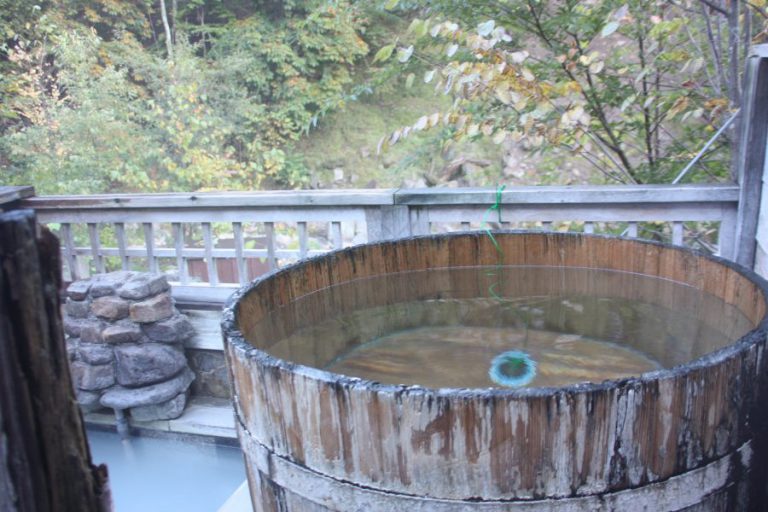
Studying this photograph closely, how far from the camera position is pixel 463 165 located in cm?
1064

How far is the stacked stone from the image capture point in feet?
11.5

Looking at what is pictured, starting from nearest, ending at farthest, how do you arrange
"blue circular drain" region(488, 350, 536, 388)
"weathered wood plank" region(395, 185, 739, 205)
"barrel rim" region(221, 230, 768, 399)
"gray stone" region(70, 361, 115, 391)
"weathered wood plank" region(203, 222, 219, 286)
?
"barrel rim" region(221, 230, 768, 399)
"blue circular drain" region(488, 350, 536, 388)
"weathered wood plank" region(395, 185, 739, 205)
"gray stone" region(70, 361, 115, 391)
"weathered wood plank" region(203, 222, 219, 286)

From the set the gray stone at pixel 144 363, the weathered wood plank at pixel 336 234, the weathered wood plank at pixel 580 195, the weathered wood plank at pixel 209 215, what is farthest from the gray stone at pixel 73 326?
the weathered wood plank at pixel 580 195

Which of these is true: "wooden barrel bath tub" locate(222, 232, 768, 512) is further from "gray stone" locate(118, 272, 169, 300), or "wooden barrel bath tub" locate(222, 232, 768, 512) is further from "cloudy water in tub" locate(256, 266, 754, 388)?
"gray stone" locate(118, 272, 169, 300)

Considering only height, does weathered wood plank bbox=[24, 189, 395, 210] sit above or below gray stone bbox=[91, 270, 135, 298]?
above

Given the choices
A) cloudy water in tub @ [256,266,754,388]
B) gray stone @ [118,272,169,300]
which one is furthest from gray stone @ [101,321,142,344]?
cloudy water in tub @ [256,266,754,388]

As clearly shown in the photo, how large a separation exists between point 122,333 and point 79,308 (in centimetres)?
36

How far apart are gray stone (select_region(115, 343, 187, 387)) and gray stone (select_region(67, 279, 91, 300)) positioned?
1.30 ft

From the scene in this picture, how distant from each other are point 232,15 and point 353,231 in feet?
17.3

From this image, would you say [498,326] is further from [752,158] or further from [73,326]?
[73,326]

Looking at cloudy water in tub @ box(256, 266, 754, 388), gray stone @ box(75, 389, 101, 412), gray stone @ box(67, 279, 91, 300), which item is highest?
cloudy water in tub @ box(256, 266, 754, 388)

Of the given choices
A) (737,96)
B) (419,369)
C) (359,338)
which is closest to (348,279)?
A: (359,338)

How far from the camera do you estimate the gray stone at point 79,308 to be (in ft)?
11.8

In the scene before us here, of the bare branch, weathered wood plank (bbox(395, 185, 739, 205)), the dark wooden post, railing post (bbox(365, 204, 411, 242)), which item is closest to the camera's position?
the dark wooden post
